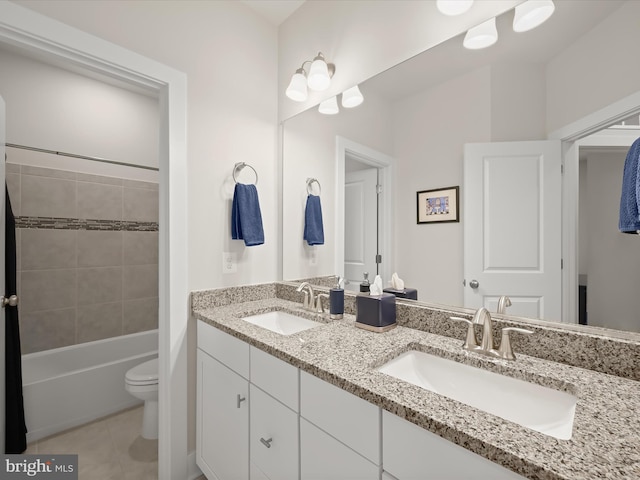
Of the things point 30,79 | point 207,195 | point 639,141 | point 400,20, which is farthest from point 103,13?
point 639,141

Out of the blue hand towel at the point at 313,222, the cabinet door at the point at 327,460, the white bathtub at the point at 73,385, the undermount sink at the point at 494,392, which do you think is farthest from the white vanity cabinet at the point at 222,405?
the white bathtub at the point at 73,385

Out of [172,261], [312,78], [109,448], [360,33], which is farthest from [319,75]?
[109,448]

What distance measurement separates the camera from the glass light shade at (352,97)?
1.51m

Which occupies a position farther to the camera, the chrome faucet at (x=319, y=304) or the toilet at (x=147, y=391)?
the toilet at (x=147, y=391)

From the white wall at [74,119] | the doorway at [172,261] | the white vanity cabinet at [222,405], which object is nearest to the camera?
the white vanity cabinet at [222,405]

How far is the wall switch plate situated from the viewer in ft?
5.61

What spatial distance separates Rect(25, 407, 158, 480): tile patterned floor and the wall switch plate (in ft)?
3.74

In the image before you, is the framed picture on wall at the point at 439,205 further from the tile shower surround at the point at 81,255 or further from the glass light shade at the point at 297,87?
the tile shower surround at the point at 81,255

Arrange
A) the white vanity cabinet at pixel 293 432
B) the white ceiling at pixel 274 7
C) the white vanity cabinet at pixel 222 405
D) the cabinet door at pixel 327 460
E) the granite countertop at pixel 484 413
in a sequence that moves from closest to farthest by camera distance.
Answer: the granite countertop at pixel 484 413 → the white vanity cabinet at pixel 293 432 → the cabinet door at pixel 327 460 → the white vanity cabinet at pixel 222 405 → the white ceiling at pixel 274 7

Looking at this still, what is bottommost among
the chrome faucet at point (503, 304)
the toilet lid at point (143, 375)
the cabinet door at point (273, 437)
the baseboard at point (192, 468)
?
the baseboard at point (192, 468)

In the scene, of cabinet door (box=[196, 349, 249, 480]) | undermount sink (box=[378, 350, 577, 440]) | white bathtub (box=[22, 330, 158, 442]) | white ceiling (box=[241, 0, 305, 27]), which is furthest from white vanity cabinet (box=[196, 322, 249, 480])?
white ceiling (box=[241, 0, 305, 27])

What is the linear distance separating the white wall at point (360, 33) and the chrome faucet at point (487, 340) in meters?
1.04

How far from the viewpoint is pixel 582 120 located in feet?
2.92

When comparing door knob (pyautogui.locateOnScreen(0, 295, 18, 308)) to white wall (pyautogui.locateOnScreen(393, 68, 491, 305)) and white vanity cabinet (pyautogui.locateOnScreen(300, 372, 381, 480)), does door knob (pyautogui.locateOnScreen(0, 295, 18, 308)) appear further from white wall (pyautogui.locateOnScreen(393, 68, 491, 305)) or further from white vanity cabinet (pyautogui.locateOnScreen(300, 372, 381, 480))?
white wall (pyautogui.locateOnScreen(393, 68, 491, 305))
